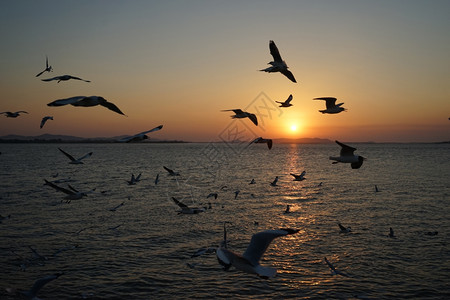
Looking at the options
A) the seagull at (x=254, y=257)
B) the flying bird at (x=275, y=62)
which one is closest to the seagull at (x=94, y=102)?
the seagull at (x=254, y=257)

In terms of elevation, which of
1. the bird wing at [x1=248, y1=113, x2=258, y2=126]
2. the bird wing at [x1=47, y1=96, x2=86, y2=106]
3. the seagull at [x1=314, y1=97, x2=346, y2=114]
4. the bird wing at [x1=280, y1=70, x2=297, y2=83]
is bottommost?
the bird wing at [x1=47, y1=96, x2=86, y2=106]

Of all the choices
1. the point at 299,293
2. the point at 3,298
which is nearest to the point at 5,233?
the point at 3,298

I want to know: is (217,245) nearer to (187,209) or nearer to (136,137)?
(187,209)

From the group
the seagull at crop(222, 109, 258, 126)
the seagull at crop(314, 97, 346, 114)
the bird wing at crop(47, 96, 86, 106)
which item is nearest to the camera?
the bird wing at crop(47, 96, 86, 106)

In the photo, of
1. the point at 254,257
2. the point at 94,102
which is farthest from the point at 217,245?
the point at 94,102

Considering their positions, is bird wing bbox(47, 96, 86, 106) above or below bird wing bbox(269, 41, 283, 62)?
below

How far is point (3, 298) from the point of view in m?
13.1

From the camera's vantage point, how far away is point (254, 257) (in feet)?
24.9

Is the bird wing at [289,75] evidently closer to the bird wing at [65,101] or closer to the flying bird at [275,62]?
the flying bird at [275,62]

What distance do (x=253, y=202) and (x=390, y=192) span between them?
17434 millimetres

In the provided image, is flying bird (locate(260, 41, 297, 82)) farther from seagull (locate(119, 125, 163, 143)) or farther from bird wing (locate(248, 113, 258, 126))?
seagull (locate(119, 125, 163, 143))

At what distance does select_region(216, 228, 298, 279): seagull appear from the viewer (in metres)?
6.44

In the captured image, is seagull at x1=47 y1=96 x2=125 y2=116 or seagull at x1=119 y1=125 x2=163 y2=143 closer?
seagull at x1=119 y1=125 x2=163 y2=143

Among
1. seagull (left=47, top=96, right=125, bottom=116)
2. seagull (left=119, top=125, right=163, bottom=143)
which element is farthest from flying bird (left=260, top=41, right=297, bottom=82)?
seagull (left=47, top=96, right=125, bottom=116)
